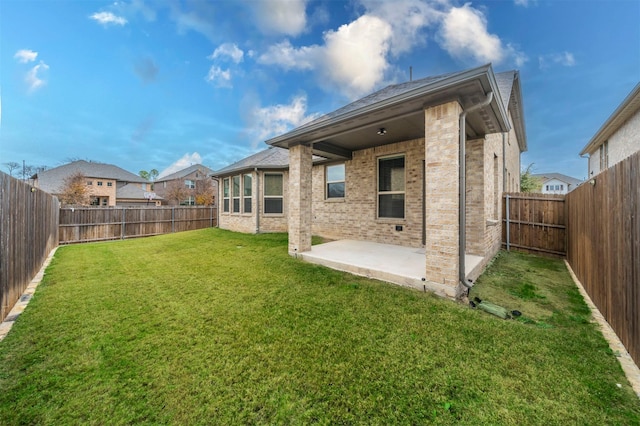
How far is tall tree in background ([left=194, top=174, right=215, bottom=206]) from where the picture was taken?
3241 centimetres

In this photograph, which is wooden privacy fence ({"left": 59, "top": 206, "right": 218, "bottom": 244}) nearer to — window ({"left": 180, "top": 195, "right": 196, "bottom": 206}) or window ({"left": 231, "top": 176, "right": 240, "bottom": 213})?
window ({"left": 231, "top": 176, "right": 240, "bottom": 213})

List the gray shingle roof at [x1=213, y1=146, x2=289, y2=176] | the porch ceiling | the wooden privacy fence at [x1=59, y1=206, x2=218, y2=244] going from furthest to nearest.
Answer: the wooden privacy fence at [x1=59, y1=206, x2=218, y2=244] → the gray shingle roof at [x1=213, y1=146, x2=289, y2=176] → the porch ceiling

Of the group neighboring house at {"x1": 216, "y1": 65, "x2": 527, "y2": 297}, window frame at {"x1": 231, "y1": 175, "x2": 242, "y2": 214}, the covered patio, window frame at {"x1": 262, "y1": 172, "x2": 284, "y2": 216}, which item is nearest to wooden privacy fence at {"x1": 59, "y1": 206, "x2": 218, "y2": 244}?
window frame at {"x1": 231, "y1": 175, "x2": 242, "y2": 214}

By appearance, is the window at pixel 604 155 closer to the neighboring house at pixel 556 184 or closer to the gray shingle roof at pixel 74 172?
Answer: the neighboring house at pixel 556 184

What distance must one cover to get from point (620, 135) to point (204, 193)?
37.5 m

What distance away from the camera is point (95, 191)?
91.6ft

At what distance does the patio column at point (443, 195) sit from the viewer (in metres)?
3.67

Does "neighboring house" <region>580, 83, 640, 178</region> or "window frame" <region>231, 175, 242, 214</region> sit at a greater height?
"neighboring house" <region>580, 83, 640, 178</region>

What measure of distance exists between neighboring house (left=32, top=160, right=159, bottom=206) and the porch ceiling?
31.1 m

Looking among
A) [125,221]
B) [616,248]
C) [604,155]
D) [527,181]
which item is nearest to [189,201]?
[125,221]

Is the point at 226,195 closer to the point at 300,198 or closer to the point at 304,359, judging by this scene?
the point at 300,198

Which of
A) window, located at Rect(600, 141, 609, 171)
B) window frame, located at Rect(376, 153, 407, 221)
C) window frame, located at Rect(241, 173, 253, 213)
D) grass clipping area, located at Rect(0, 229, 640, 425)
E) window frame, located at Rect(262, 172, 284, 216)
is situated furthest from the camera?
window frame, located at Rect(241, 173, 253, 213)

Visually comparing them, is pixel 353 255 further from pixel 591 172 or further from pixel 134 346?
pixel 591 172

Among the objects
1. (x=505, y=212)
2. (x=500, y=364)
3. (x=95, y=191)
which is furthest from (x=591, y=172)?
(x=95, y=191)
